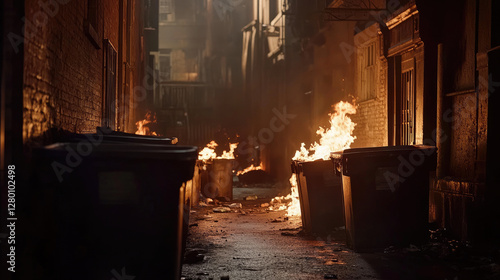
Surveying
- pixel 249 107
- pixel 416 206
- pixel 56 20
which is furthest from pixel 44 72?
pixel 249 107

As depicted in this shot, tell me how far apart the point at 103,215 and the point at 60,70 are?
241 centimetres

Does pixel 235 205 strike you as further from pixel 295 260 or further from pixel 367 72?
pixel 295 260

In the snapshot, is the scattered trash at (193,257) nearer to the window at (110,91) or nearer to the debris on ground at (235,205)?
the window at (110,91)

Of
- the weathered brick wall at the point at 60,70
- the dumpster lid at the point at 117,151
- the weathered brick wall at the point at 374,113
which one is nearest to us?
the dumpster lid at the point at 117,151

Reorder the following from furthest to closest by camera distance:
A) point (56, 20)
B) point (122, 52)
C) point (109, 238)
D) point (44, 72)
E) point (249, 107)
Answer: point (249, 107)
point (122, 52)
point (56, 20)
point (44, 72)
point (109, 238)

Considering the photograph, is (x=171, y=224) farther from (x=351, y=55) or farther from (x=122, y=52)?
(x=351, y=55)

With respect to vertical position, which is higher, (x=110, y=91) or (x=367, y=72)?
(x=367, y=72)

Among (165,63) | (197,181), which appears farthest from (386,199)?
(165,63)

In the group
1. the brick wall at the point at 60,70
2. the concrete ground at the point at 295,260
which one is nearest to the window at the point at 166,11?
the brick wall at the point at 60,70

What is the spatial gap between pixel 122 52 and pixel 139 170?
9419 mm

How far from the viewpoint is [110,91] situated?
10883mm

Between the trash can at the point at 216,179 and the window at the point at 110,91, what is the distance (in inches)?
150

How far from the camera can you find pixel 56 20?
582 centimetres
